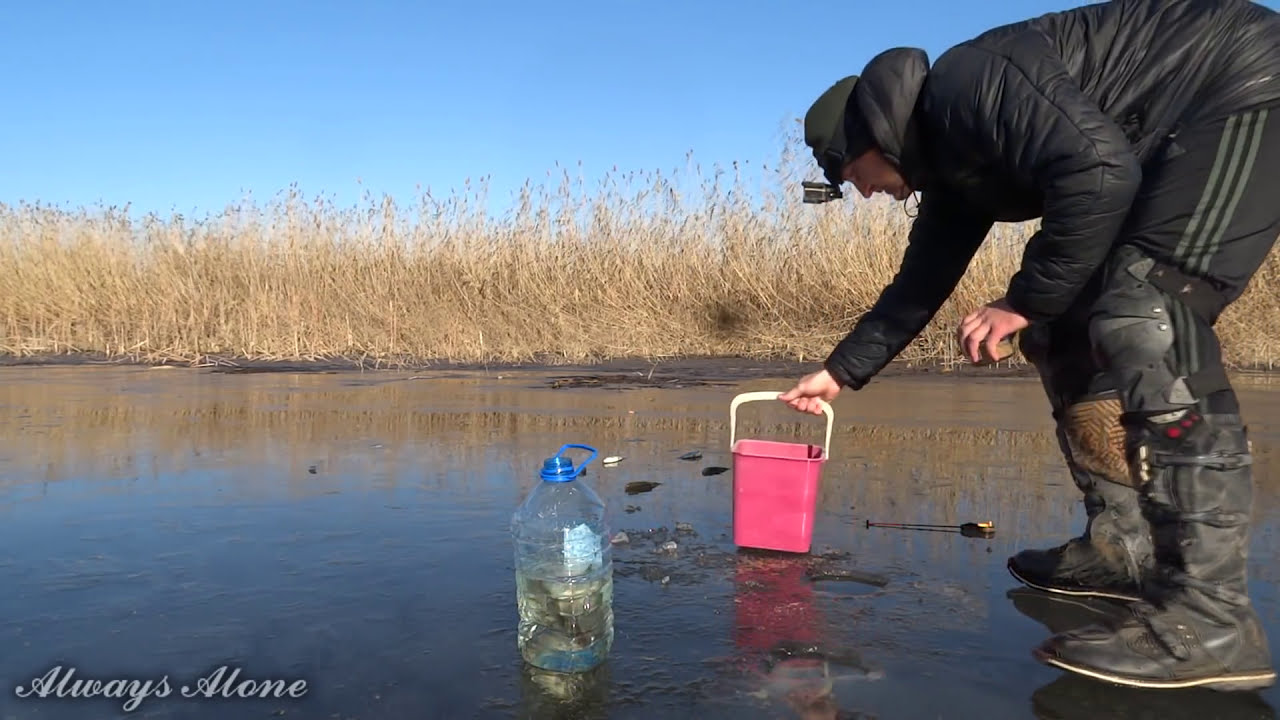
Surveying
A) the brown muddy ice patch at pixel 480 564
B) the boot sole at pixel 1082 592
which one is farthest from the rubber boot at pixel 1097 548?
the brown muddy ice patch at pixel 480 564

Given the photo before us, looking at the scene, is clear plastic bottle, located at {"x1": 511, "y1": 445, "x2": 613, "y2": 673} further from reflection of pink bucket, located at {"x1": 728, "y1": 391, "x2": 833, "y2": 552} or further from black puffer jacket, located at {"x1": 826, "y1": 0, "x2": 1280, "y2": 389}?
black puffer jacket, located at {"x1": 826, "y1": 0, "x2": 1280, "y2": 389}

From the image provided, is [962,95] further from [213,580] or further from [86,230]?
[86,230]

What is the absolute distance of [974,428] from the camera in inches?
205

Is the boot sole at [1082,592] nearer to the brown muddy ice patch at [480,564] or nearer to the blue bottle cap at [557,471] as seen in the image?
the brown muddy ice patch at [480,564]

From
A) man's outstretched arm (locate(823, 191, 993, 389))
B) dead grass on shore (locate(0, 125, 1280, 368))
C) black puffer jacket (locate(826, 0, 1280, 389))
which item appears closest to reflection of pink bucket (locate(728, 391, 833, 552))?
man's outstretched arm (locate(823, 191, 993, 389))

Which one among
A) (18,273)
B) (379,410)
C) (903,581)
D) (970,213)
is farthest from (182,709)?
(18,273)

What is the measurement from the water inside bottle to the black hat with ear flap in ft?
4.15

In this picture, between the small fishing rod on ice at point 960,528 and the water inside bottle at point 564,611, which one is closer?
the water inside bottle at point 564,611

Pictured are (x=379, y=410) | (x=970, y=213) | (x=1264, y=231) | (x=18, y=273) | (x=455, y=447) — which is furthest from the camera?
(x=18, y=273)

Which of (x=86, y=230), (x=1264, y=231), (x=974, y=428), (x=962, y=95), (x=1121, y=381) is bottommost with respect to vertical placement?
(x=974, y=428)

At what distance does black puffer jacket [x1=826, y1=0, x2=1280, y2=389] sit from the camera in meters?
2.12

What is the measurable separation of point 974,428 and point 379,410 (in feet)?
12.3

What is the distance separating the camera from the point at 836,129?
8.29ft

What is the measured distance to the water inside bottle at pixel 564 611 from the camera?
213 centimetres
